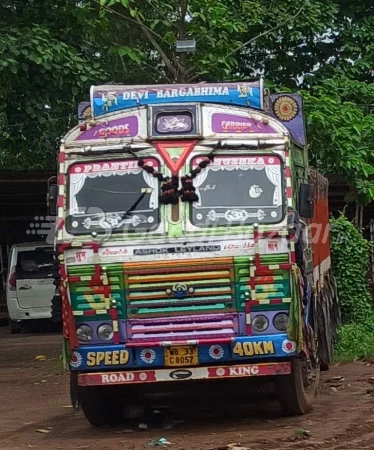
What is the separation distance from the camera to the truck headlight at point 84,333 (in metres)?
8.97

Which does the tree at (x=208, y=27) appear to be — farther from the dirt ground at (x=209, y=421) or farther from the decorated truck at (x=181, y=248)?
the dirt ground at (x=209, y=421)

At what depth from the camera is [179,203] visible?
9039 mm

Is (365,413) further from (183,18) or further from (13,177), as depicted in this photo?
(13,177)

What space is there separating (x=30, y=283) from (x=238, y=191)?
36.7 feet

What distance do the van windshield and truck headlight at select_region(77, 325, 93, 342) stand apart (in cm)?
1066

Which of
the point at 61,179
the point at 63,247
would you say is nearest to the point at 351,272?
the point at 61,179

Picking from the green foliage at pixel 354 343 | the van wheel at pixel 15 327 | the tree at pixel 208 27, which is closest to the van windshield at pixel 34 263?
the van wheel at pixel 15 327

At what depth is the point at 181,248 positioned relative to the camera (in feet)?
28.9

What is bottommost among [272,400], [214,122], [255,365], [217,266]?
[272,400]

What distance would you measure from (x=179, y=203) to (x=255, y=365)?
1.56m

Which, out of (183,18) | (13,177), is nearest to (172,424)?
(183,18)

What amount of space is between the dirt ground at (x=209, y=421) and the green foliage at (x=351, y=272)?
3891mm

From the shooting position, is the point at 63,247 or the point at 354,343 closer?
the point at 63,247

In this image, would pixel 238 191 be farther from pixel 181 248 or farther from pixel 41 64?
pixel 41 64
